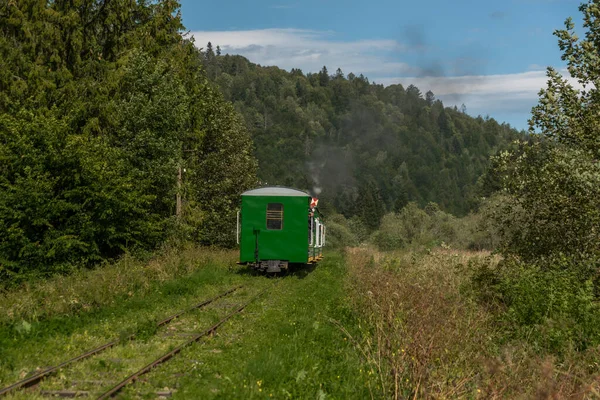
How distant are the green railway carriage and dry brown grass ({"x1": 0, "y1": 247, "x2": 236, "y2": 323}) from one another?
11.6 feet

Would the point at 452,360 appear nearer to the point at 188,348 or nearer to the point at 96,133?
the point at 188,348

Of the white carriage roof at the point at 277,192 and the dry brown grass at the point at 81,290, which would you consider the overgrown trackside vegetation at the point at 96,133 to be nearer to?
the dry brown grass at the point at 81,290

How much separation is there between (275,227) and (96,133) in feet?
38.0

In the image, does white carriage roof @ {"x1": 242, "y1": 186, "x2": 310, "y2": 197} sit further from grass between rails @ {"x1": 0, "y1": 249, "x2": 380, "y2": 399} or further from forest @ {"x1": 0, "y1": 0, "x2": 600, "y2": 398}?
grass between rails @ {"x1": 0, "y1": 249, "x2": 380, "y2": 399}

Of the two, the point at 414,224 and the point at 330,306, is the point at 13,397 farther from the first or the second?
the point at 414,224

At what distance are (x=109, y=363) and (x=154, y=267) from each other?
12047 millimetres

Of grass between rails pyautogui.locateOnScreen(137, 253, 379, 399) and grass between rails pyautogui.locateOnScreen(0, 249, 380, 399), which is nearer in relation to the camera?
grass between rails pyautogui.locateOnScreen(137, 253, 379, 399)

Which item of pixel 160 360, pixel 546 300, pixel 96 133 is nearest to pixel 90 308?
pixel 160 360

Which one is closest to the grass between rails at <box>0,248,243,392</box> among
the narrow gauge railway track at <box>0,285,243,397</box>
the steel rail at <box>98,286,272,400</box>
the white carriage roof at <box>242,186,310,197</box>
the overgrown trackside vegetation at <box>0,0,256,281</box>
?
the narrow gauge railway track at <box>0,285,243,397</box>

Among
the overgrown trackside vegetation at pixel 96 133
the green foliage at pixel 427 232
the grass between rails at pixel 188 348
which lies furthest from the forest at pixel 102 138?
the green foliage at pixel 427 232

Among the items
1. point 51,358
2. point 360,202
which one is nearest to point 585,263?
point 51,358

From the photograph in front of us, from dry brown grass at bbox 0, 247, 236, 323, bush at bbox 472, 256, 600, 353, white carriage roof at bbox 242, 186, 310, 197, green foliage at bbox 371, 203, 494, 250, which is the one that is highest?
white carriage roof at bbox 242, 186, 310, 197

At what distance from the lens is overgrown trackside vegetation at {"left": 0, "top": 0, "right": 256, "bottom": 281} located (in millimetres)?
20203

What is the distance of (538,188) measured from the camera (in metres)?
14.5
